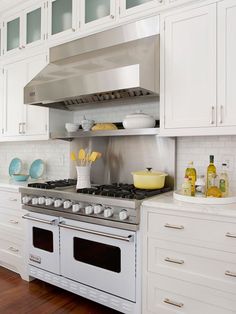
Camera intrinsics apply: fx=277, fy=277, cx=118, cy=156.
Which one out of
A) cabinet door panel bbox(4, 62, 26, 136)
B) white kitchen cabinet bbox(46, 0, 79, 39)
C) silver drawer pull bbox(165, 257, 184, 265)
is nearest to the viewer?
silver drawer pull bbox(165, 257, 184, 265)

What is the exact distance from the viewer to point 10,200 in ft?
9.51

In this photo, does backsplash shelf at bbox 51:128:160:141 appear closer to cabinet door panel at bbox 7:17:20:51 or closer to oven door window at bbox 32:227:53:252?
oven door window at bbox 32:227:53:252

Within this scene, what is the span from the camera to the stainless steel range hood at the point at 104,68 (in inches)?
82.4

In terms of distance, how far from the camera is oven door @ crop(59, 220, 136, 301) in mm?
1992

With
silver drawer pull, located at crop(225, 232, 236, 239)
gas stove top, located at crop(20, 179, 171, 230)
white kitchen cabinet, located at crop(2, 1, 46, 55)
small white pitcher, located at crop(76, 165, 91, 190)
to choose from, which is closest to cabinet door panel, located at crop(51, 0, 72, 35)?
white kitchen cabinet, located at crop(2, 1, 46, 55)

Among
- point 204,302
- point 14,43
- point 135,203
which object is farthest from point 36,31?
point 204,302

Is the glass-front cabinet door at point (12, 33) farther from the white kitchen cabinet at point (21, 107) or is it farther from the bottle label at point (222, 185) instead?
the bottle label at point (222, 185)

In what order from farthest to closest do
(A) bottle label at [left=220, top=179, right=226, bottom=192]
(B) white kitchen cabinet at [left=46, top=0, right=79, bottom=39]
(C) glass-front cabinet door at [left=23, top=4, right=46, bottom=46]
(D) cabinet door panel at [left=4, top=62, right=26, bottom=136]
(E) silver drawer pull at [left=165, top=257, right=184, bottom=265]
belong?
(D) cabinet door panel at [left=4, top=62, right=26, bottom=136], (C) glass-front cabinet door at [left=23, top=4, right=46, bottom=46], (B) white kitchen cabinet at [left=46, top=0, right=79, bottom=39], (A) bottle label at [left=220, top=179, right=226, bottom=192], (E) silver drawer pull at [left=165, top=257, right=184, bottom=265]

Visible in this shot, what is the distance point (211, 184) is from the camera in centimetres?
213

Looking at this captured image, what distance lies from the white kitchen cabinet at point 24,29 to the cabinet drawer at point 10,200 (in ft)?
5.42

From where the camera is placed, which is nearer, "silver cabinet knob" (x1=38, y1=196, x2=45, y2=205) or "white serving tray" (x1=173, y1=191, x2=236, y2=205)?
"white serving tray" (x1=173, y1=191, x2=236, y2=205)

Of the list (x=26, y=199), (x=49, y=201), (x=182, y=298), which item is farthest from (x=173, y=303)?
(x=26, y=199)

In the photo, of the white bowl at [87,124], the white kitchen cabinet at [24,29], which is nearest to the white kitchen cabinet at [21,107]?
the white kitchen cabinet at [24,29]

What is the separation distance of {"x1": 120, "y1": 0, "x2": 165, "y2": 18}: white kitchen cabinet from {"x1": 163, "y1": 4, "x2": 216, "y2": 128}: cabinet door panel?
7.1 inches
